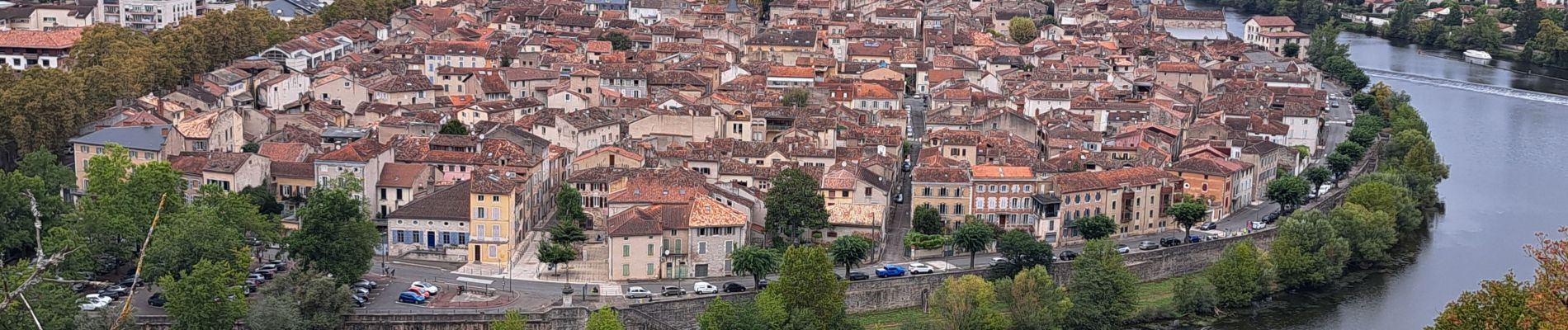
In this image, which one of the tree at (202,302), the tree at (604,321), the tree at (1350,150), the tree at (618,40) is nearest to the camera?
the tree at (202,302)

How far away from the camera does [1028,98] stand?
33.1m

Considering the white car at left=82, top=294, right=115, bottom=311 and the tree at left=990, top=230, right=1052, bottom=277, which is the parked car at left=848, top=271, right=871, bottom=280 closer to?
the tree at left=990, top=230, right=1052, bottom=277

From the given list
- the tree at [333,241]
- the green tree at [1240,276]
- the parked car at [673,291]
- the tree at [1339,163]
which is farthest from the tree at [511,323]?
the tree at [1339,163]

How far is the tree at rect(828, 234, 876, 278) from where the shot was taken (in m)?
22.8

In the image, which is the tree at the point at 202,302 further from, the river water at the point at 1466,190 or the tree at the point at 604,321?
the river water at the point at 1466,190

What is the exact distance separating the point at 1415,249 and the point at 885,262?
9.11 m

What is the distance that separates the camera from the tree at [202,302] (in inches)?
759

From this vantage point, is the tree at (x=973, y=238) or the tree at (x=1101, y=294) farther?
the tree at (x=973, y=238)

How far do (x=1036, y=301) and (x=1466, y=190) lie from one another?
13.6m

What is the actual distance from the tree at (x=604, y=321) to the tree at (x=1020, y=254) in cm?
576

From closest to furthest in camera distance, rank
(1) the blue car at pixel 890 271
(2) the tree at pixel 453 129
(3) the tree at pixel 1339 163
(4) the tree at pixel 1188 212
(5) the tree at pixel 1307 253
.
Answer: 1. (1) the blue car at pixel 890 271
2. (5) the tree at pixel 1307 253
3. (4) the tree at pixel 1188 212
4. (2) the tree at pixel 453 129
5. (3) the tree at pixel 1339 163

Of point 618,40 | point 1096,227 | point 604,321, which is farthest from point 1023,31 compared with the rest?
point 604,321

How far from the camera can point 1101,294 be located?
22031 mm

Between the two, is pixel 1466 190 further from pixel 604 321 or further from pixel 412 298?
pixel 412 298
